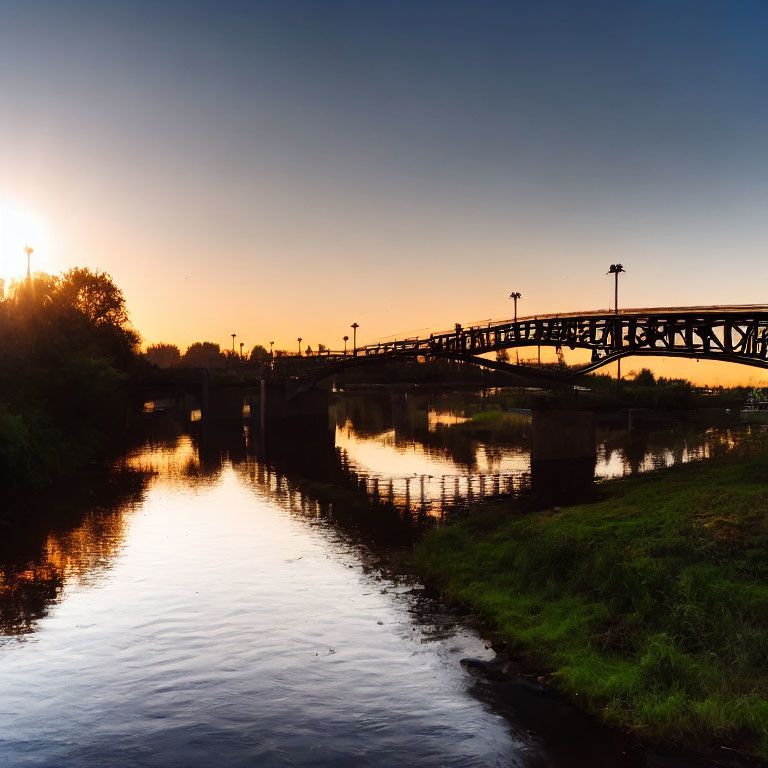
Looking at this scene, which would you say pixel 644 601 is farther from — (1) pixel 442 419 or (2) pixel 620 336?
(1) pixel 442 419

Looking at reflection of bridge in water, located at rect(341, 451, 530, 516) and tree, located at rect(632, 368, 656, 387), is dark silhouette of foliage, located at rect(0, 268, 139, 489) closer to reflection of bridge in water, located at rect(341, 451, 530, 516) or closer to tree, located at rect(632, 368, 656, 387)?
reflection of bridge in water, located at rect(341, 451, 530, 516)

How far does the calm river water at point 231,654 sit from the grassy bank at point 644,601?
148 cm

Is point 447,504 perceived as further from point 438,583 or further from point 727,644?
point 727,644

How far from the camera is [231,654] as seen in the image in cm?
2108

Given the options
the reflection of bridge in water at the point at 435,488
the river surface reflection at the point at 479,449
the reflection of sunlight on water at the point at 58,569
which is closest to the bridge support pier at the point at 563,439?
the river surface reflection at the point at 479,449

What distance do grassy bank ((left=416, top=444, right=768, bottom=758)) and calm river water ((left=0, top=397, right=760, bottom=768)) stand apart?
1478mm

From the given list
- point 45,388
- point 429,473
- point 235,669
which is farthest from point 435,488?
point 235,669

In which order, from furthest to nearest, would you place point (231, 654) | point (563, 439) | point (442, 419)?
point (442, 419) → point (563, 439) → point (231, 654)

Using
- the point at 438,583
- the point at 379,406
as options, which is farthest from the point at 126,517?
the point at 379,406

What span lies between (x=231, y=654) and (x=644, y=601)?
39.8 feet

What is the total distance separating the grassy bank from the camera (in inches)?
637

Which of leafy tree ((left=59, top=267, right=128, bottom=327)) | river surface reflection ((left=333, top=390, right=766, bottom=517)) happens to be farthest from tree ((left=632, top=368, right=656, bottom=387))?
leafy tree ((left=59, top=267, right=128, bottom=327))

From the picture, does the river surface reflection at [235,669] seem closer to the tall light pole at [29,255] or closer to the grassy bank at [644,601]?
the grassy bank at [644,601]

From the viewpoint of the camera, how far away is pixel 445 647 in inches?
834
